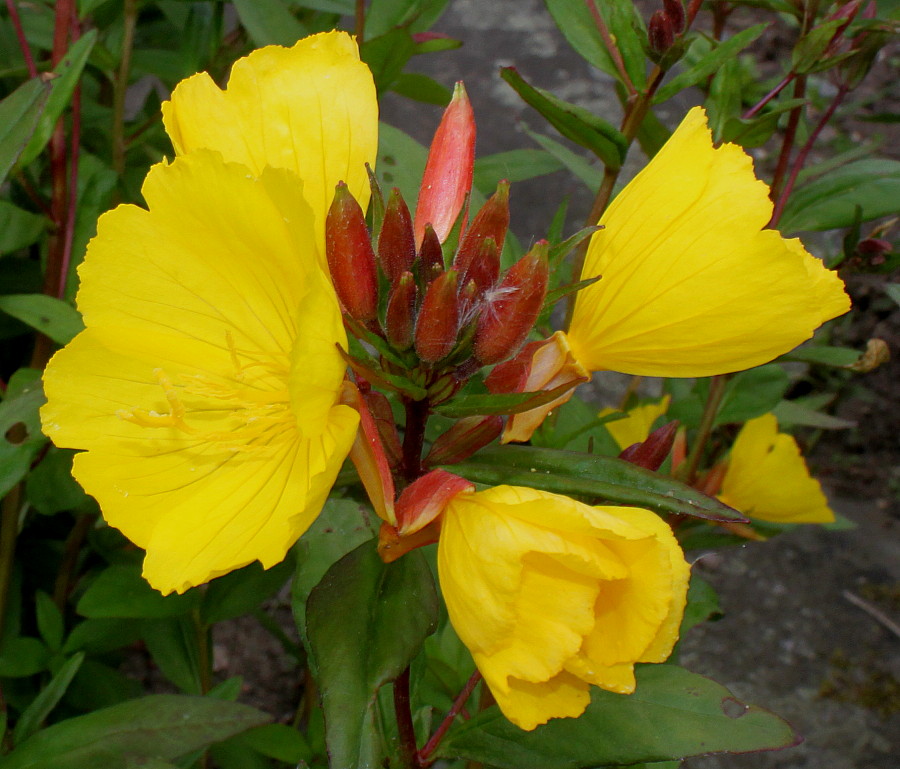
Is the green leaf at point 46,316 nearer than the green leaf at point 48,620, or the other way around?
the green leaf at point 46,316

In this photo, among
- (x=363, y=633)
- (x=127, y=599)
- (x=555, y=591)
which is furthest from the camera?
(x=127, y=599)

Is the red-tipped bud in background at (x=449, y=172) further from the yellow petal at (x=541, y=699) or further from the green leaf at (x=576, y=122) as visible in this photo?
the yellow petal at (x=541, y=699)

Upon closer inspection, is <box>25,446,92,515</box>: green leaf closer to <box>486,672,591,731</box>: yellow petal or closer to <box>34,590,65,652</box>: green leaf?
<box>34,590,65,652</box>: green leaf

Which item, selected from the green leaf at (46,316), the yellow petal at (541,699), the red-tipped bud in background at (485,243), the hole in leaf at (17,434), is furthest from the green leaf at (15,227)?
the yellow petal at (541,699)


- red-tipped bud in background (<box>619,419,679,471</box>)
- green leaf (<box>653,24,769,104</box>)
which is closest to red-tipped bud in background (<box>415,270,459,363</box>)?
red-tipped bud in background (<box>619,419,679,471</box>)

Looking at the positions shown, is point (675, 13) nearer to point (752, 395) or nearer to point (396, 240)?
point (396, 240)

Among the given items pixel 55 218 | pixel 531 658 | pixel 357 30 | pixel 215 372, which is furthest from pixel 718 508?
pixel 55 218

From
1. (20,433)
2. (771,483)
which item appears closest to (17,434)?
(20,433)
